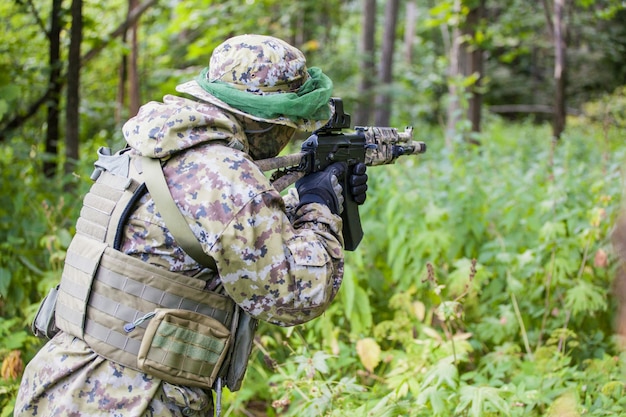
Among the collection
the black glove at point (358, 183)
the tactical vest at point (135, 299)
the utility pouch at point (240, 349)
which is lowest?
the utility pouch at point (240, 349)

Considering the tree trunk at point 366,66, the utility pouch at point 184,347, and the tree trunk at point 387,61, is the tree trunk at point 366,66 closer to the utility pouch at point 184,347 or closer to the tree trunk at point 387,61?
the tree trunk at point 387,61

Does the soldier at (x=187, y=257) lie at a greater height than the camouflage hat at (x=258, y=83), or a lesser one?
lesser

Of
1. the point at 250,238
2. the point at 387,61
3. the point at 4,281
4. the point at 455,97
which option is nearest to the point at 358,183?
the point at 250,238

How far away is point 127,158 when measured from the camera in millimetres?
1863

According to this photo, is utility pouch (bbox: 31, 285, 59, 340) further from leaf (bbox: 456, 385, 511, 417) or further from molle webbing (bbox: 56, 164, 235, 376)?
leaf (bbox: 456, 385, 511, 417)

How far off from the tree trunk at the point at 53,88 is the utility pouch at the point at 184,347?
3727 mm

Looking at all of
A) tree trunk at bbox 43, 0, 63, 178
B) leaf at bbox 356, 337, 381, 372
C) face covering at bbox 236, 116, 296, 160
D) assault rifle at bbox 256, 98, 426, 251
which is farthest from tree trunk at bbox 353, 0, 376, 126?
face covering at bbox 236, 116, 296, 160

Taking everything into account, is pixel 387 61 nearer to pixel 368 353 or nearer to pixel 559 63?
pixel 559 63

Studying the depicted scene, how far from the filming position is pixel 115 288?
6.02ft

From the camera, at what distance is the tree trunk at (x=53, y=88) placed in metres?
5.18

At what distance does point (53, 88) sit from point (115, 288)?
13.4ft

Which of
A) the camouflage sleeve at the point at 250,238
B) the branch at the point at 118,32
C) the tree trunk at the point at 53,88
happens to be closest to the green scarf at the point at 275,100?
the camouflage sleeve at the point at 250,238

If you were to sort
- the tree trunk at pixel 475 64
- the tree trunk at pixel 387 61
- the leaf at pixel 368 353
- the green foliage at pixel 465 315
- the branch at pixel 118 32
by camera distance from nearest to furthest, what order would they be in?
the green foliage at pixel 465 315 < the leaf at pixel 368 353 < the branch at pixel 118 32 < the tree trunk at pixel 475 64 < the tree trunk at pixel 387 61

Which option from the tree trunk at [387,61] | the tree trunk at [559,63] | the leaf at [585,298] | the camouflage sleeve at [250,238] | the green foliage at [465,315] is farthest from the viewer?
the tree trunk at [387,61]
